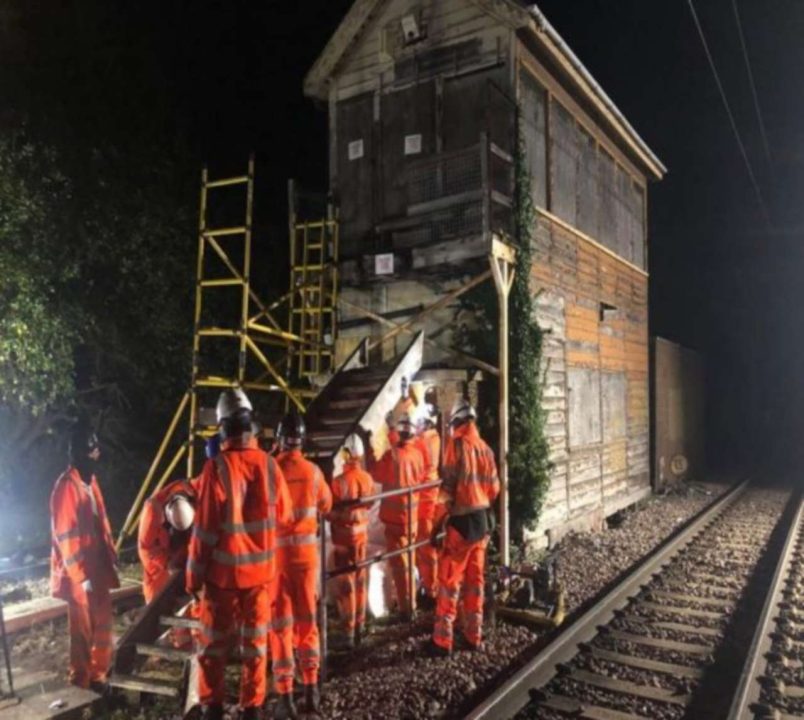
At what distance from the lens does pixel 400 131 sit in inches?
457

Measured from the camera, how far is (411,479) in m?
7.30

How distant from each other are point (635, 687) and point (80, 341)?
33.4ft

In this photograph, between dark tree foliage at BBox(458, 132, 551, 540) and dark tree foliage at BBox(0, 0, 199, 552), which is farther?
dark tree foliage at BBox(0, 0, 199, 552)

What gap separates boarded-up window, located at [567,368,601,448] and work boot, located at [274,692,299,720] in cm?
813

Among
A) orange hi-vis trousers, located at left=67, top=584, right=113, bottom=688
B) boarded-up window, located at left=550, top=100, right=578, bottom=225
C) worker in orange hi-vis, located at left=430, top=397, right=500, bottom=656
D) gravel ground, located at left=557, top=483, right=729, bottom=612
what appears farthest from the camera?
boarded-up window, located at left=550, top=100, right=578, bottom=225

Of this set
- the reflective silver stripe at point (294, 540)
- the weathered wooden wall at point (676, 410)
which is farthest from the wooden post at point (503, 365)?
the weathered wooden wall at point (676, 410)

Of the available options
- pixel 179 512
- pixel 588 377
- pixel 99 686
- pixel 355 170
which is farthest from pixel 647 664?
pixel 355 170

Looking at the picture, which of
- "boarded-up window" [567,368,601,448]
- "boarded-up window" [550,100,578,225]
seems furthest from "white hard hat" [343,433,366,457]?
"boarded-up window" [550,100,578,225]

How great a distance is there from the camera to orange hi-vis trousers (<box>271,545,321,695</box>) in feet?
16.2

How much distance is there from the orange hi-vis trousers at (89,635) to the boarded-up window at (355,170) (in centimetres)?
778

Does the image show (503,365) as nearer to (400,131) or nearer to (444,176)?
(444,176)

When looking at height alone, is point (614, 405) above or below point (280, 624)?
above

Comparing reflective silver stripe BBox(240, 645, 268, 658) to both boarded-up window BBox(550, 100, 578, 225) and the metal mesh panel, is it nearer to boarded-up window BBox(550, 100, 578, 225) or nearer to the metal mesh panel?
the metal mesh panel

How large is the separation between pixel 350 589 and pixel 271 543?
2.11 metres
